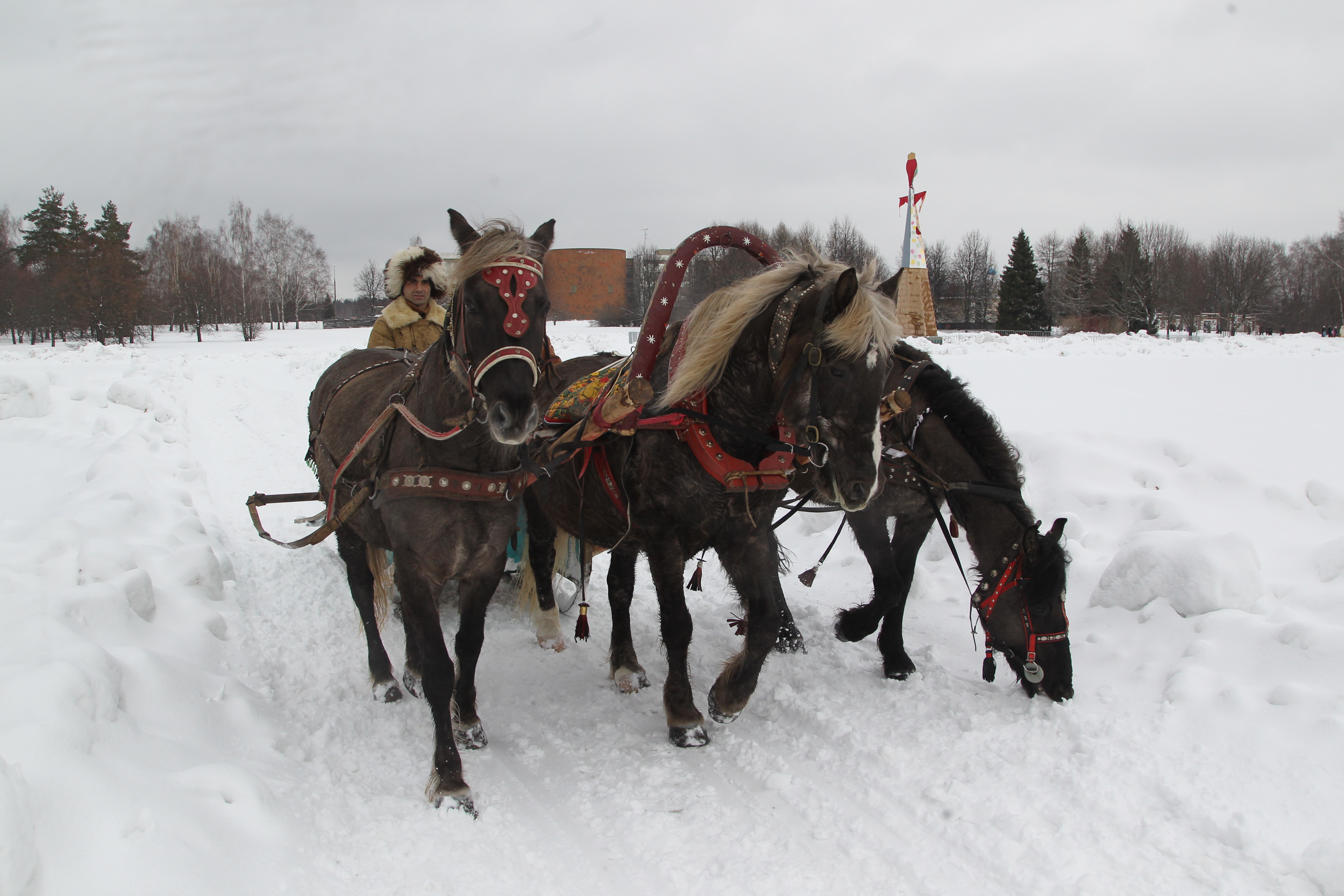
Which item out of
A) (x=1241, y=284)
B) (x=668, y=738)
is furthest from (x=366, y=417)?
(x=1241, y=284)

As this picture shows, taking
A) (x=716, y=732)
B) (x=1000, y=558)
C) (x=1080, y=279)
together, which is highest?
(x=1080, y=279)

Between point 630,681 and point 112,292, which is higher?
point 112,292

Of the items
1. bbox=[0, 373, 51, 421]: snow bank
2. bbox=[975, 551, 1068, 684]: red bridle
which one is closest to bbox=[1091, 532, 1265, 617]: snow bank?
bbox=[975, 551, 1068, 684]: red bridle

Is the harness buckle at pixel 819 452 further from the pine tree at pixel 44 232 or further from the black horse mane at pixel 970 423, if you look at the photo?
the pine tree at pixel 44 232

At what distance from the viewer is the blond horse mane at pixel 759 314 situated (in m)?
2.86

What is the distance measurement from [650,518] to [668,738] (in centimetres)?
111

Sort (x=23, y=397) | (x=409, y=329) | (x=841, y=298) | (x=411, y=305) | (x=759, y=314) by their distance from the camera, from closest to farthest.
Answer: (x=841, y=298) → (x=759, y=314) → (x=411, y=305) → (x=409, y=329) → (x=23, y=397)

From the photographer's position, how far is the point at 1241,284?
134 ft

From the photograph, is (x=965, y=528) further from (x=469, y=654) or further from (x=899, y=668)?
(x=469, y=654)

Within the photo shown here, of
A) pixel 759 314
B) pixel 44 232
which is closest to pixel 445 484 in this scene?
pixel 759 314

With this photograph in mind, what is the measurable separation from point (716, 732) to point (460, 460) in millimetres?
1834

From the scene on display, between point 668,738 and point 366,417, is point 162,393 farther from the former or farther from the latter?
point 668,738

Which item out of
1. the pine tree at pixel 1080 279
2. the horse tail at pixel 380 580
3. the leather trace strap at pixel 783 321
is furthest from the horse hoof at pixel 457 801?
the pine tree at pixel 1080 279

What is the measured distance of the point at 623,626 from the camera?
14.1ft
